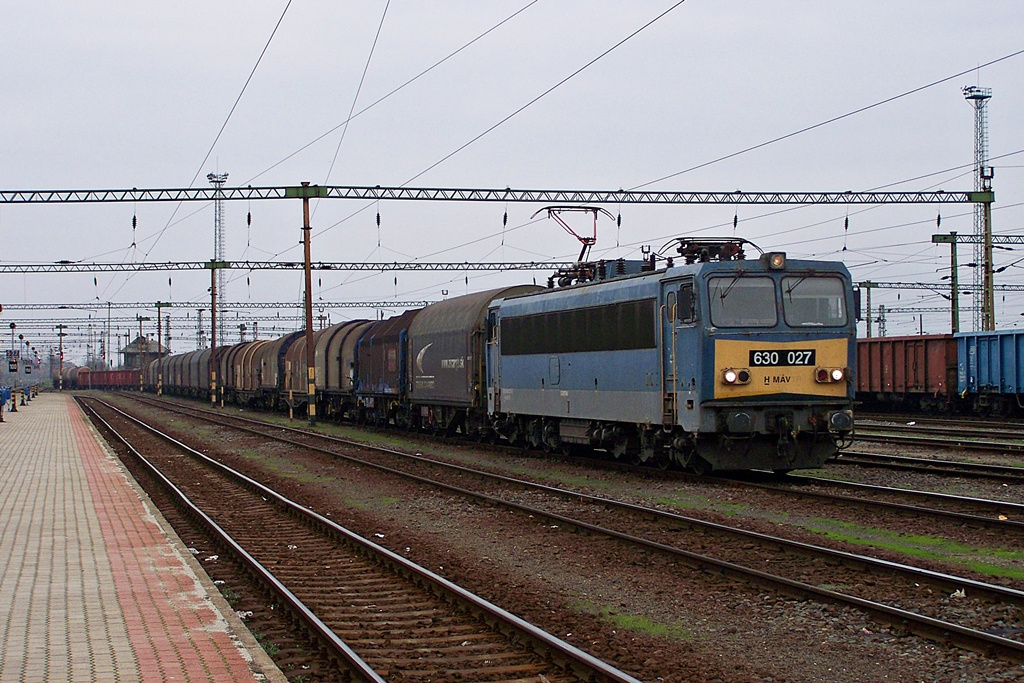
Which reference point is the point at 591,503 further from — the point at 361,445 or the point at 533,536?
the point at 361,445

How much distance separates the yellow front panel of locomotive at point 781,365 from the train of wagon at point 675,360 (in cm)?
2

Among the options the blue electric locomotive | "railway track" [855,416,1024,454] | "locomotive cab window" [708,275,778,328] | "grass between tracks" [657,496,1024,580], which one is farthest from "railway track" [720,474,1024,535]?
"railway track" [855,416,1024,454]

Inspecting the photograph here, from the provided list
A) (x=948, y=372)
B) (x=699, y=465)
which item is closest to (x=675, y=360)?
(x=699, y=465)

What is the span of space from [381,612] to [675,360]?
338 inches

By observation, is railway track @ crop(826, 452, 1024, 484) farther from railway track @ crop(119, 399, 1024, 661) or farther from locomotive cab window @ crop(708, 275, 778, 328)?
railway track @ crop(119, 399, 1024, 661)

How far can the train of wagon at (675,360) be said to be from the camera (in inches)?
625

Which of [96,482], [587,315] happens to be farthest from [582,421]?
[96,482]

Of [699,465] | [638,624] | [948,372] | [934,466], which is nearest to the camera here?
[638,624]

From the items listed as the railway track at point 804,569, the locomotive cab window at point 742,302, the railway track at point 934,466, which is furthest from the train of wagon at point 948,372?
the railway track at point 804,569

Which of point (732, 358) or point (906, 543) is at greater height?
point (732, 358)

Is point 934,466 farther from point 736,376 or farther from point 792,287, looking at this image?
point 736,376

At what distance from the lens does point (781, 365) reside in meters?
16.0

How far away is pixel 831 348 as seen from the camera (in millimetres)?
16391

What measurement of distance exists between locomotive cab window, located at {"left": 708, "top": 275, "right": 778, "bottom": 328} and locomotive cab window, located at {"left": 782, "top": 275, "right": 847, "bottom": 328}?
0.24m
